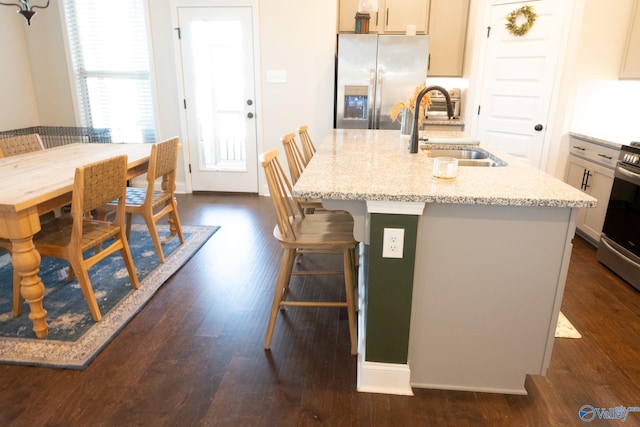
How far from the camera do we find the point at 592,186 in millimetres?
3377

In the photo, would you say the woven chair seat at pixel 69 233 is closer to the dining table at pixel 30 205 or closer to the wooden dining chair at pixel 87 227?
Answer: the wooden dining chair at pixel 87 227

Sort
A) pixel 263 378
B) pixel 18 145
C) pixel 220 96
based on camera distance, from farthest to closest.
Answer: pixel 220 96 < pixel 18 145 < pixel 263 378

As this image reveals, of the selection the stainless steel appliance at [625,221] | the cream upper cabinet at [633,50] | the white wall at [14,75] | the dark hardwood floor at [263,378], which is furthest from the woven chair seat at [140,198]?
the cream upper cabinet at [633,50]

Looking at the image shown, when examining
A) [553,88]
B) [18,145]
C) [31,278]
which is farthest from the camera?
[553,88]

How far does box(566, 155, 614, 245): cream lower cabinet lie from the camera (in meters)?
3.21

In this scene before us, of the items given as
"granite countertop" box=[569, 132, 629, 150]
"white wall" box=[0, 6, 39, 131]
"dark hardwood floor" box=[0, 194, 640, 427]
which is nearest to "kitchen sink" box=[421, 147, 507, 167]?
"dark hardwood floor" box=[0, 194, 640, 427]

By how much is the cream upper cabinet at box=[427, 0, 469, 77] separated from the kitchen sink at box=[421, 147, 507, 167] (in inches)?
84.0

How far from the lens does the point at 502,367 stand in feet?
5.96

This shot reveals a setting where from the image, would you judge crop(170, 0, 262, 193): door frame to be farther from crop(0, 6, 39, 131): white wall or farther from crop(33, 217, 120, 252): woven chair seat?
crop(33, 217, 120, 252): woven chair seat

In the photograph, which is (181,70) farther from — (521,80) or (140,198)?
(521,80)

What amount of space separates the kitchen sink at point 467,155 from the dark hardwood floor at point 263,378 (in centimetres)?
104

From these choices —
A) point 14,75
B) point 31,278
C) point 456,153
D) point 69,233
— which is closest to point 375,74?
point 456,153

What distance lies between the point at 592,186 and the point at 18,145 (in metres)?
4.65

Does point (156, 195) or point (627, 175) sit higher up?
point (627, 175)
